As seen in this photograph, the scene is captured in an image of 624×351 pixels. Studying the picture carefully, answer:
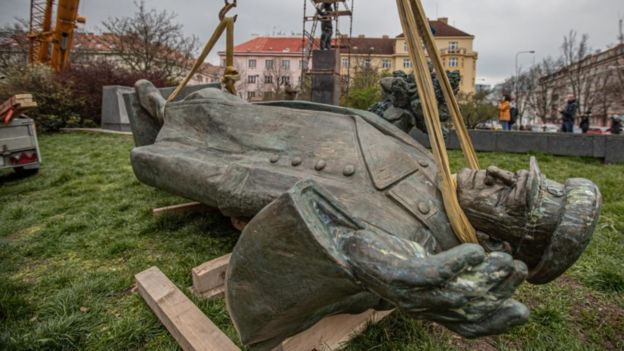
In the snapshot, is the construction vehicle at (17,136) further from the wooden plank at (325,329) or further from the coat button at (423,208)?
the coat button at (423,208)

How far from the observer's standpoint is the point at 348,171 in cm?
158

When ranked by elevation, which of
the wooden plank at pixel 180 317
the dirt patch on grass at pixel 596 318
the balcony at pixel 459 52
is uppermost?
the balcony at pixel 459 52

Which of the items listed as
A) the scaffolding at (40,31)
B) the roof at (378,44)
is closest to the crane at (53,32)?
the scaffolding at (40,31)

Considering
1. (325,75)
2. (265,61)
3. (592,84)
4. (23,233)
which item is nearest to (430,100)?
(23,233)

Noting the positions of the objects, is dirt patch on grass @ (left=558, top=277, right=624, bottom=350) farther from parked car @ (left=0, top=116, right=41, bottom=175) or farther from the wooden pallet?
parked car @ (left=0, top=116, right=41, bottom=175)

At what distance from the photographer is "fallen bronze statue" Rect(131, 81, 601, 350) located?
93 cm

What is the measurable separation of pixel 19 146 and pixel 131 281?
4.73 meters

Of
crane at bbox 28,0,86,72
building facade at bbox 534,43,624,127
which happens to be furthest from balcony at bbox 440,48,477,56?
crane at bbox 28,0,86,72

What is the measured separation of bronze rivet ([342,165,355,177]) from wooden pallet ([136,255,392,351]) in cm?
70

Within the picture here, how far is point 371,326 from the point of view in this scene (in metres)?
1.81

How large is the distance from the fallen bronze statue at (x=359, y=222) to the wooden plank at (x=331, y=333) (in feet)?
0.85

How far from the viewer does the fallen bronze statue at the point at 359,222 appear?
0.93m

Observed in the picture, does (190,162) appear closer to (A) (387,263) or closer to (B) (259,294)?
(B) (259,294)

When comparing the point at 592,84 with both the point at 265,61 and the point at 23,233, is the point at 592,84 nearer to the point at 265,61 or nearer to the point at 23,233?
the point at 265,61
